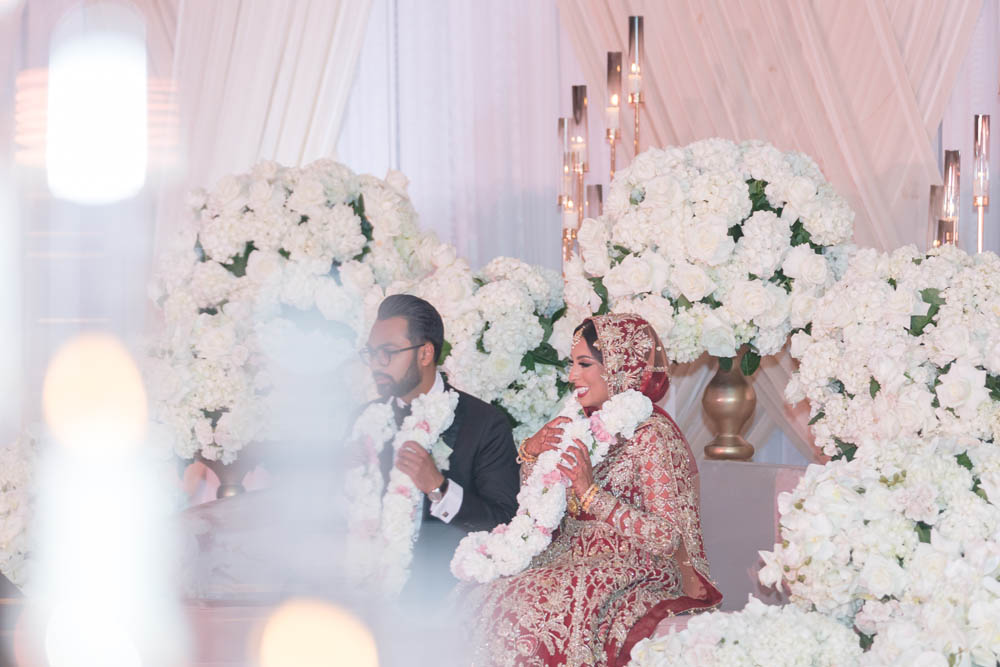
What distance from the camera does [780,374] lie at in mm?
6199

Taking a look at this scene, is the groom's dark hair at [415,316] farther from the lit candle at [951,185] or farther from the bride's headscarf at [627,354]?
the lit candle at [951,185]

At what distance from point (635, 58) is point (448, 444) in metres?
2.36

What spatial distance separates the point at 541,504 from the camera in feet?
11.5

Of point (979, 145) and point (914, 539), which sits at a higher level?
point (979, 145)

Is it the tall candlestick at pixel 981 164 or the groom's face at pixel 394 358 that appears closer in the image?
the groom's face at pixel 394 358

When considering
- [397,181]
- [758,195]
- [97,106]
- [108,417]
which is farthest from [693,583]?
[97,106]

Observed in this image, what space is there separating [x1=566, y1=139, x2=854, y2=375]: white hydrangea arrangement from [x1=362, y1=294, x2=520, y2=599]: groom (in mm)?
786

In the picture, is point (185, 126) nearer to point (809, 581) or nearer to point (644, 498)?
point (644, 498)

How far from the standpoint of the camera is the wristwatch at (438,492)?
3.68 metres

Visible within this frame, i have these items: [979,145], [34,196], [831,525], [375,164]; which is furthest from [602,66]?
[831,525]

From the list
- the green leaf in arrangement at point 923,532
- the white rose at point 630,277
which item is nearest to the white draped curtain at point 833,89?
the white rose at point 630,277

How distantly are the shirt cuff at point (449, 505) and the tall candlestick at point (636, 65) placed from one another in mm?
2187

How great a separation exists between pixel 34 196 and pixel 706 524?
537 cm

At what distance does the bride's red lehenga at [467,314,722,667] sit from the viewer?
A: 3.32 m
